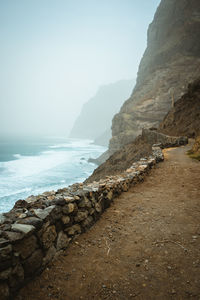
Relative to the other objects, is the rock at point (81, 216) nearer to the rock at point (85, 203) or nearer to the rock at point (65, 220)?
the rock at point (85, 203)

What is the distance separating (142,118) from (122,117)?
20.4ft

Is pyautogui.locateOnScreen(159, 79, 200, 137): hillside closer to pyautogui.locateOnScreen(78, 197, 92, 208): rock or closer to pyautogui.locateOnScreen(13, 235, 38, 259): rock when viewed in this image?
pyautogui.locateOnScreen(78, 197, 92, 208): rock

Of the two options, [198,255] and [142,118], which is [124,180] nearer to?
[198,255]

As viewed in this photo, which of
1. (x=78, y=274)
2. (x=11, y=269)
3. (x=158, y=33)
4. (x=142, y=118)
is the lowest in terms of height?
A: (x=78, y=274)

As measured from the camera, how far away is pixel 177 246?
355 centimetres

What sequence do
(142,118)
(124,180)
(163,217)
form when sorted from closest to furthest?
(163,217), (124,180), (142,118)

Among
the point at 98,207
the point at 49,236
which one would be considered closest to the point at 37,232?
the point at 49,236

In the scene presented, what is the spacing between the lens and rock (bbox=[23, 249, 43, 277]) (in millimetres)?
2677

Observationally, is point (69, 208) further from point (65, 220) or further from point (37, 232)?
point (37, 232)

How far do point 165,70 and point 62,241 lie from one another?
63136 mm

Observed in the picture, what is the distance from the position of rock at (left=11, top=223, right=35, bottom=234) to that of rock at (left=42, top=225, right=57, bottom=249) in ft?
1.18

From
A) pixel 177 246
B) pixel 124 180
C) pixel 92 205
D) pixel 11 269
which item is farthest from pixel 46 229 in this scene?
pixel 124 180

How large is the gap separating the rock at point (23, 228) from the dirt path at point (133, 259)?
908 millimetres

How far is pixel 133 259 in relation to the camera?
3.30 meters
